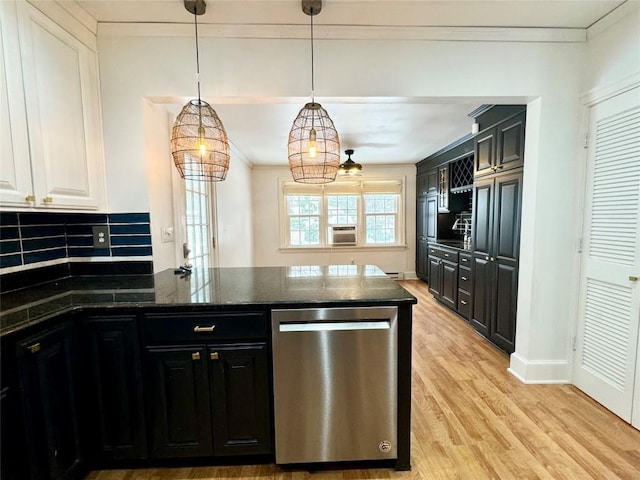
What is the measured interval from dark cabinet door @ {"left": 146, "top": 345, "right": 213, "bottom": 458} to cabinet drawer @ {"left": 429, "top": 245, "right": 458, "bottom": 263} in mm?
3221

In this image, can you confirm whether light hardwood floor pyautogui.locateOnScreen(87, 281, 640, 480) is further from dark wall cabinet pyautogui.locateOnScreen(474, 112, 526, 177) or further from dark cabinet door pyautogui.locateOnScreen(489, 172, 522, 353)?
dark wall cabinet pyautogui.locateOnScreen(474, 112, 526, 177)

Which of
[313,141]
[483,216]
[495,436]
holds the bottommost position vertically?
[495,436]

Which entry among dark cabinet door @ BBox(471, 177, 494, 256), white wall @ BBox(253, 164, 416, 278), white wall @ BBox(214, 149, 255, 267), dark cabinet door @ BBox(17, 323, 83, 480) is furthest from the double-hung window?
dark cabinet door @ BBox(17, 323, 83, 480)

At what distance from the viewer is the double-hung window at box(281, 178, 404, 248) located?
6043 millimetres

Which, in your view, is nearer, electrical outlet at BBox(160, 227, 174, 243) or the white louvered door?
the white louvered door

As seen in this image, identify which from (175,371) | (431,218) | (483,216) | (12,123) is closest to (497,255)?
(483,216)

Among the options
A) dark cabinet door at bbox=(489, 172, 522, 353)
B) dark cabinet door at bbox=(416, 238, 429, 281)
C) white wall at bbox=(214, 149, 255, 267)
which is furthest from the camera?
dark cabinet door at bbox=(416, 238, 429, 281)

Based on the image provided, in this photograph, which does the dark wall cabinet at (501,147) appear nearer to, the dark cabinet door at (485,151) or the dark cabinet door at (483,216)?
the dark cabinet door at (485,151)

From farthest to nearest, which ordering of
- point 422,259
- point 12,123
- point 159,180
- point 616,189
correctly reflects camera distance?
point 422,259 → point 159,180 → point 616,189 → point 12,123

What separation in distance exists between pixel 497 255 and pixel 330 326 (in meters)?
2.10

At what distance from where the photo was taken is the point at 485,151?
292 centimetres

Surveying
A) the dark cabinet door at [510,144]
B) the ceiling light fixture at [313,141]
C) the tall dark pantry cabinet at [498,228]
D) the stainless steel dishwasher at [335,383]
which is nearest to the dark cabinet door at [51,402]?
the stainless steel dishwasher at [335,383]

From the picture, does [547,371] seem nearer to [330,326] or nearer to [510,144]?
[510,144]

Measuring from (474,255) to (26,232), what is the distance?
12.2 feet
